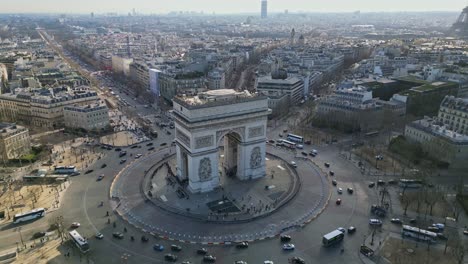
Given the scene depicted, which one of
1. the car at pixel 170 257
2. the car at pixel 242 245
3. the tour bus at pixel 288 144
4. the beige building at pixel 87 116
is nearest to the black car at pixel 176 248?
the car at pixel 170 257

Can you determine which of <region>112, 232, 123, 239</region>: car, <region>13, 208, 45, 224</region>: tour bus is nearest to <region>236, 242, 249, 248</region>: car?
<region>112, 232, 123, 239</region>: car

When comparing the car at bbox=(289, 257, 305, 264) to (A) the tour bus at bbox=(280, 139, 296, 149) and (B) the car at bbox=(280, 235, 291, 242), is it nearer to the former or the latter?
(B) the car at bbox=(280, 235, 291, 242)

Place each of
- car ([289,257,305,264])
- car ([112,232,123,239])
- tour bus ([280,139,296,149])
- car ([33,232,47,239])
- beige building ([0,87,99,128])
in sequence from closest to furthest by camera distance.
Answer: car ([289,257,305,264]), car ([112,232,123,239]), car ([33,232,47,239]), tour bus ([280,139,296,149]), beige building ([0,87,99,128])

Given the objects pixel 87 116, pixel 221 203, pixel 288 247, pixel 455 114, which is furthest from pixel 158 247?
pixel 455 114

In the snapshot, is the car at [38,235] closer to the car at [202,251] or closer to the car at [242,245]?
the car at [202,251]

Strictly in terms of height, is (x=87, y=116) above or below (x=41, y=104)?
below

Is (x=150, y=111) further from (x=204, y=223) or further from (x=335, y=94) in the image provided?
(x=204, y=223)

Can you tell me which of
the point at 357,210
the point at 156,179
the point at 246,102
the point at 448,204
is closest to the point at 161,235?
the point at 156,179

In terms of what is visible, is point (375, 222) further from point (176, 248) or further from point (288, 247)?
point (176, 248)
